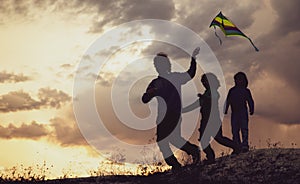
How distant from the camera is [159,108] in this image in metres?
13.3

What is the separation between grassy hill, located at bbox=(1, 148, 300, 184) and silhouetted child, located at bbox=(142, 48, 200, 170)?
76 centimetres

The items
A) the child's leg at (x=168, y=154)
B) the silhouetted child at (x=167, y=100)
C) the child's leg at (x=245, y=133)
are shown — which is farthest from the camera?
the child's leg at (x=245, y=133)

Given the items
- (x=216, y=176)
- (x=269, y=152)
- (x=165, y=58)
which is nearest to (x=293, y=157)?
(x=269, y=152)

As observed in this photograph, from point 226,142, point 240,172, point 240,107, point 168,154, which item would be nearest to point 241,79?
point 240,107

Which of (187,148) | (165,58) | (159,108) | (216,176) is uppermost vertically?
(165,58)

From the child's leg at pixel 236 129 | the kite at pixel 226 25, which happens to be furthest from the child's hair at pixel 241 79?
the kite at pixel 226 25

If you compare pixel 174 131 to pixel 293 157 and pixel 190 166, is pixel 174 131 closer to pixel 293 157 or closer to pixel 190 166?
pixel 190 166

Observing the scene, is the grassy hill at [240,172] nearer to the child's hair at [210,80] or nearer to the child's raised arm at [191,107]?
the child's raised arm at [191,107]

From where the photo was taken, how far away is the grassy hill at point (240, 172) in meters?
12.5

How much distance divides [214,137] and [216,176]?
1.47 metres

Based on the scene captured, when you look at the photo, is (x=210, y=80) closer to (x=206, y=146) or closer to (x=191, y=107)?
(x=191, y=107)

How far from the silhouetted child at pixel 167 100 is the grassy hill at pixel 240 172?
76cm

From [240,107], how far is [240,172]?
240 cm

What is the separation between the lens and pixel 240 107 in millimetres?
14859
